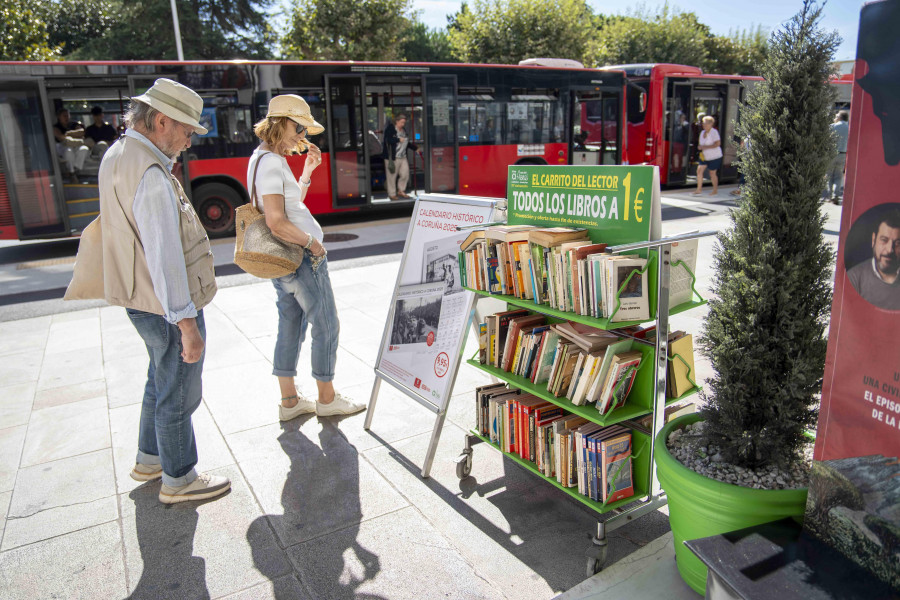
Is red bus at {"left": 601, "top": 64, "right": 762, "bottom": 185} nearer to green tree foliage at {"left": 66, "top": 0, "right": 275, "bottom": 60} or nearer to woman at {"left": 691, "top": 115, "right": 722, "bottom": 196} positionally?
woman at {"left": 691, "top": 115, "right": 722, "bottom": 196}

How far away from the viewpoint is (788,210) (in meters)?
2.15

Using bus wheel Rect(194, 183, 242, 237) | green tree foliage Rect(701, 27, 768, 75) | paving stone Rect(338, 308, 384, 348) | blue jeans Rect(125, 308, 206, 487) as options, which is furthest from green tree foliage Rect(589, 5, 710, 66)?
blue jeans Rect(125, 308, 206, 487)

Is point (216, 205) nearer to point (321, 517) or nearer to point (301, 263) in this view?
point (301, 263)

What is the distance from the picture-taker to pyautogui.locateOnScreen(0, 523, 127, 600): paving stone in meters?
2.63

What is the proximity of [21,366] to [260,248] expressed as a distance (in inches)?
131

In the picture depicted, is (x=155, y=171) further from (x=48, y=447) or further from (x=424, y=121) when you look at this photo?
(x=424, y=121)

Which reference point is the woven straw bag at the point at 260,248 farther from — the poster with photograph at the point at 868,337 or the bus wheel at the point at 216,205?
the bus wheel at the point at 216,205

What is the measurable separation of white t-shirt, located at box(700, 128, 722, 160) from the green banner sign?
11829 mm

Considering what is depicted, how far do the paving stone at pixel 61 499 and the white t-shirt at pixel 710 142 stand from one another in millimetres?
13177

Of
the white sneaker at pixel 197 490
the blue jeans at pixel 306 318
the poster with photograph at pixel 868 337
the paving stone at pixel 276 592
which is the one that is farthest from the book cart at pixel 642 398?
the white sneaker at pixel 197 490

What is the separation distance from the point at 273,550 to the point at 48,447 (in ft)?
6.62

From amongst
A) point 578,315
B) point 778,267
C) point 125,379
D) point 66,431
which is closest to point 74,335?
point 125,379

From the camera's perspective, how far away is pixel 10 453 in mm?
3828

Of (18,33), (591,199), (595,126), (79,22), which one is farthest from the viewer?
(79,22)
